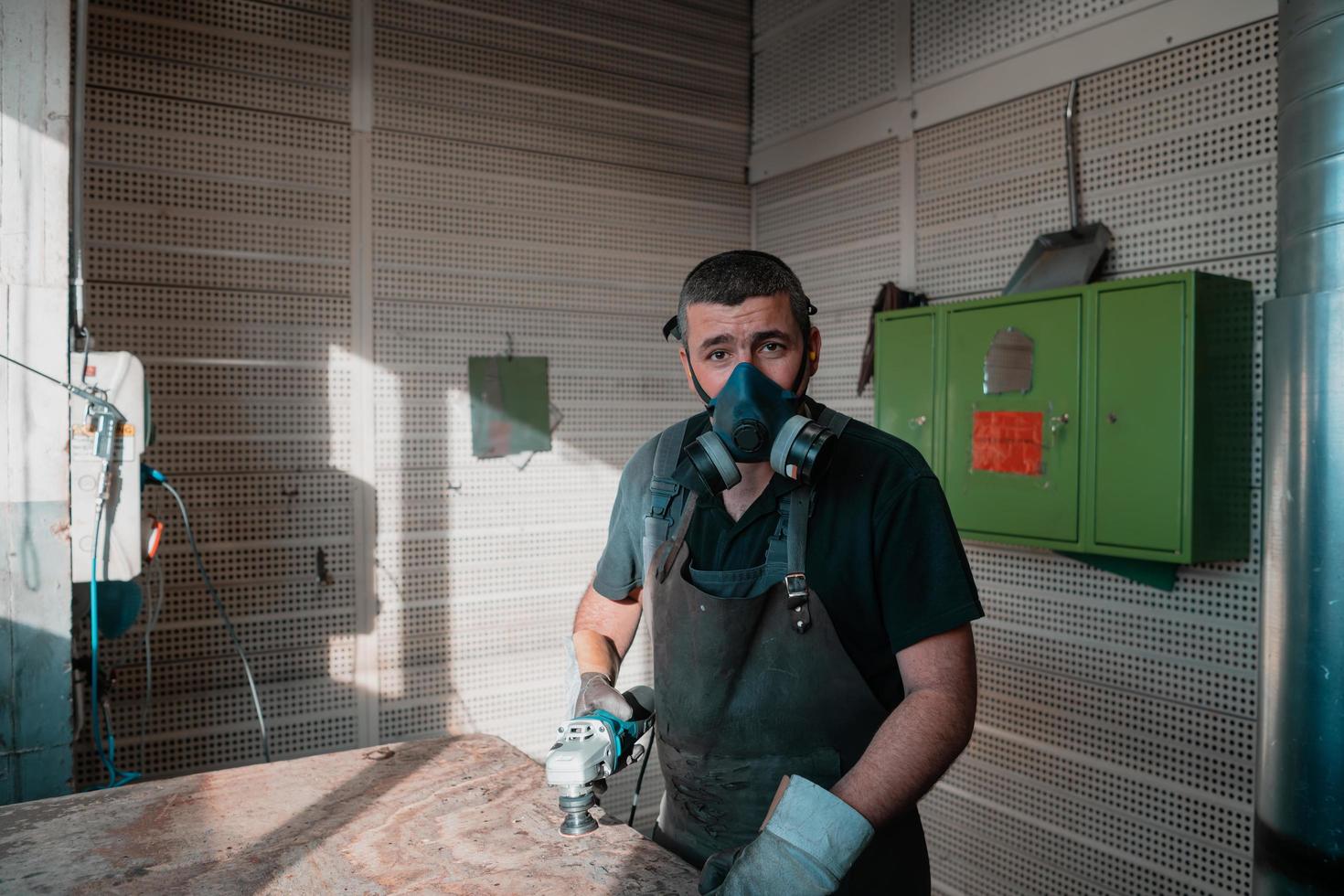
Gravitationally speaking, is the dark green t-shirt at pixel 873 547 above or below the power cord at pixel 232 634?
above

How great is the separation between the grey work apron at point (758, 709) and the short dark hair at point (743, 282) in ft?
1.39

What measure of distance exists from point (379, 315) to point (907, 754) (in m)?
3.31

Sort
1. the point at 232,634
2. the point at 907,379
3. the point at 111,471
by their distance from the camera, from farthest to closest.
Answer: the point at 232,634, the point at 907,379, the point at 111,471

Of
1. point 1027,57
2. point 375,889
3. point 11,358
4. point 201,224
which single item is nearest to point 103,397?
point 11,358

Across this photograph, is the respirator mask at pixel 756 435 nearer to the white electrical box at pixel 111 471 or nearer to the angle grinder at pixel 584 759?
the angle grinder at pixel 584 759

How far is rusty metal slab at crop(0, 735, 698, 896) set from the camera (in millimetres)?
1735

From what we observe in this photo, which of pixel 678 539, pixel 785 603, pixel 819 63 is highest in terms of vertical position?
pixel 819 63

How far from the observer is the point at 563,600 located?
4.72 metres

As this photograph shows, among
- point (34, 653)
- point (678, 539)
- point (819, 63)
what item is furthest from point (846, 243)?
point (34, 653)

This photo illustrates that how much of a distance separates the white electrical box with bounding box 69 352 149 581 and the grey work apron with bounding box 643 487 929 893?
1775 millimetres

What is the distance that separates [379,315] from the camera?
4.25 m

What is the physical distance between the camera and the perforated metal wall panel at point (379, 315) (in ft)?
12.6

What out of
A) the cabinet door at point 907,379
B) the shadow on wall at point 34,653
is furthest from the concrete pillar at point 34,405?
the cabinet door at point 907,379

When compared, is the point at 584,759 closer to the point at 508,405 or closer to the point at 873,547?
the point at 873,547
